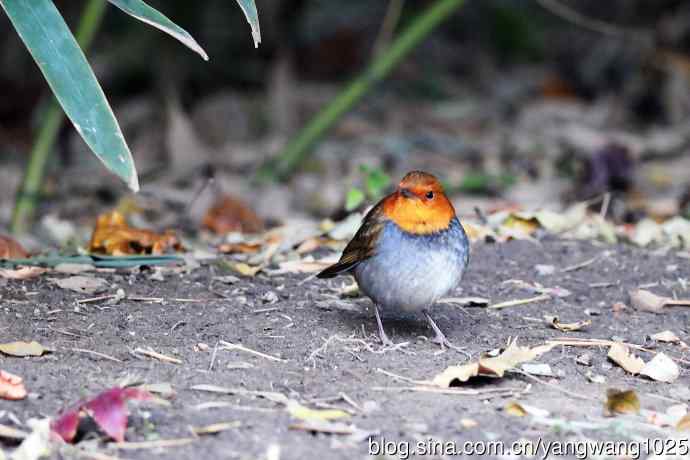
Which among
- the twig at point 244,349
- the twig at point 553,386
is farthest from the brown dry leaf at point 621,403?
the twig at point 244,349

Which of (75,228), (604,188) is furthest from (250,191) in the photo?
(604,188)

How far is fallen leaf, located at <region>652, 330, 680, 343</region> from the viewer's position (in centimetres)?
377

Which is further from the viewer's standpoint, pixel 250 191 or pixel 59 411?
pixel 250 191

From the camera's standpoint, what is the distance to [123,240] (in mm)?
4570

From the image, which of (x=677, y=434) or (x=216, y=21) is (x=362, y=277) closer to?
(x=677, y=434)

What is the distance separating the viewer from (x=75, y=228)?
5.98 m

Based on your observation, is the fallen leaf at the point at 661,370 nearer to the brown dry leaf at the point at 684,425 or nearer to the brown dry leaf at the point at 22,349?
the brown dry leaf at the point at 684,425

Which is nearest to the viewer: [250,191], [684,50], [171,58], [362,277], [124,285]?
[362,277]

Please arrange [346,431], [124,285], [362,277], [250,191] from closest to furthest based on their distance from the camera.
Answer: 1. [346,431]
2. [362,277]
3. [124,285]
4. [250,191]

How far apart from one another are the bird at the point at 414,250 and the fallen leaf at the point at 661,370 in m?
0.63

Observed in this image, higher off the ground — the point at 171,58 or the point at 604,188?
the point at 171,58

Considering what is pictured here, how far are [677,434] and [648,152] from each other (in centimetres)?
533

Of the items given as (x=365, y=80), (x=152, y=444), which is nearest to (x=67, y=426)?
(x=152, y=444)

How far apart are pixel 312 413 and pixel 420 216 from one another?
1003 mm
